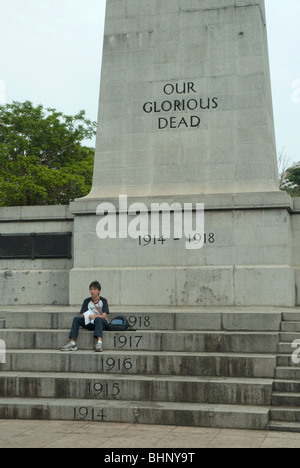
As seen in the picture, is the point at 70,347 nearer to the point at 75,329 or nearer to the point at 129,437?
the point at 75,329

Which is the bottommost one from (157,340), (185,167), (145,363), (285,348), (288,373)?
(288,373)

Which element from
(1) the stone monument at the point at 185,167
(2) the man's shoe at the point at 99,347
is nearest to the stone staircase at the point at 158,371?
(2) the man's shoe at the point at 99,347

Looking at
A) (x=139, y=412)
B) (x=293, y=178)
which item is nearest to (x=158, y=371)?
(x=139, y=412)

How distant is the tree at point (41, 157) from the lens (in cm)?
3578

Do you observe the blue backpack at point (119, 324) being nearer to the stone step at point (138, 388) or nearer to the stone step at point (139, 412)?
the stone step at point (138, 388)

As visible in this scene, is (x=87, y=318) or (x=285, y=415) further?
(x=87, y=318)

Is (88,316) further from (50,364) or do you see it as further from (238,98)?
(238,98)

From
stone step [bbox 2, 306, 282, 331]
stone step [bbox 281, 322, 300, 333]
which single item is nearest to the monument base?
stone step [bbox 2, 306, 282, 331]

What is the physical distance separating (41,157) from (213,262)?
26.8 m

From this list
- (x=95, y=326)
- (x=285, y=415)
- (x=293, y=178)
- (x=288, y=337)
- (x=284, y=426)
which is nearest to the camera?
(x=284, y=426)

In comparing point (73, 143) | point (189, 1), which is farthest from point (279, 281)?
point (73, 143)

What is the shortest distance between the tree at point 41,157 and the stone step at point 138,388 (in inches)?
1001

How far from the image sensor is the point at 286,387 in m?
9.70

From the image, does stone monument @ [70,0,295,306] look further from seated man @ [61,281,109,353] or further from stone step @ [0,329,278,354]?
stone step @ [0,329,278,354]
